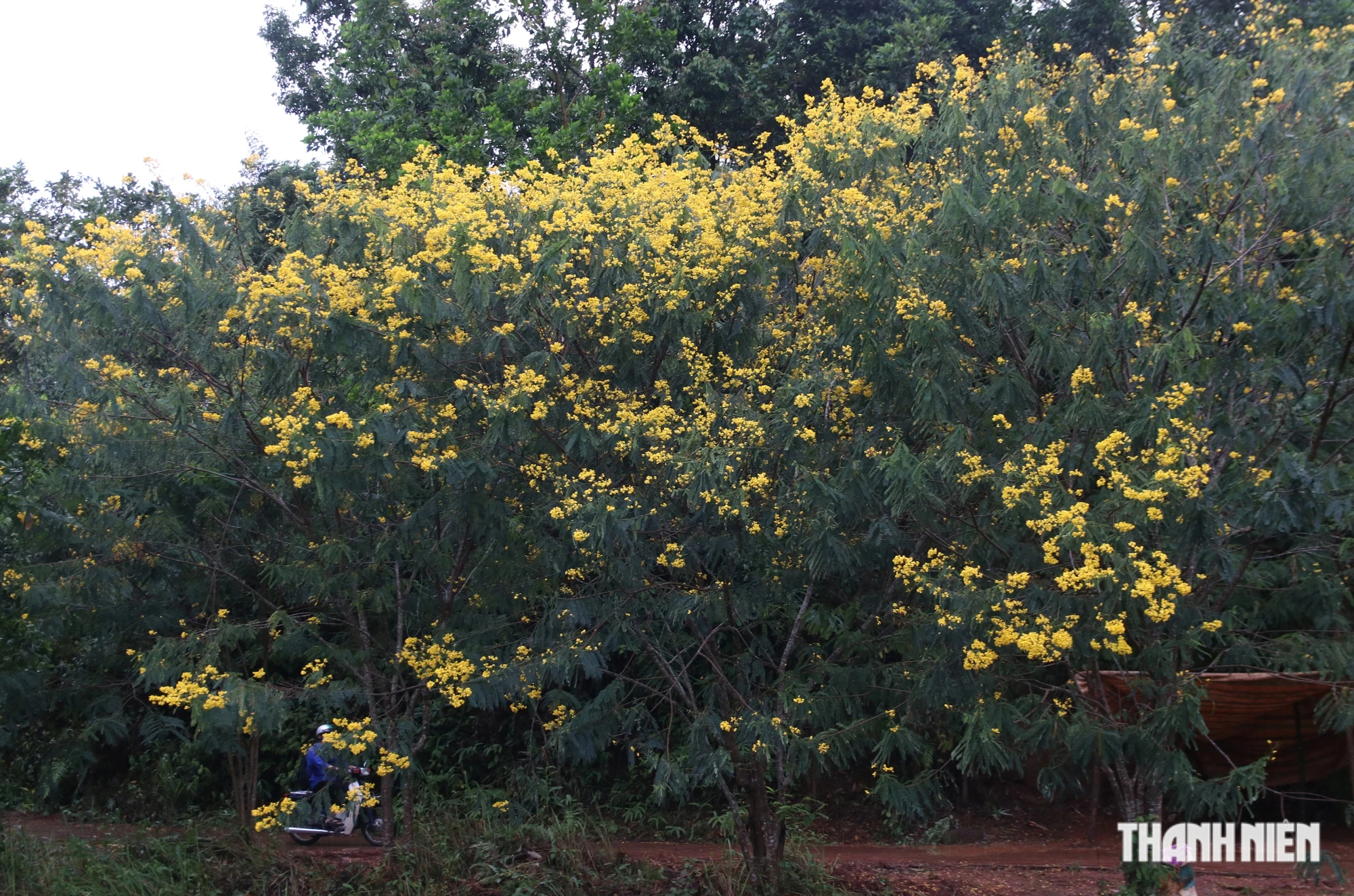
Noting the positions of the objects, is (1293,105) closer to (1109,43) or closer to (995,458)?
(995,458)

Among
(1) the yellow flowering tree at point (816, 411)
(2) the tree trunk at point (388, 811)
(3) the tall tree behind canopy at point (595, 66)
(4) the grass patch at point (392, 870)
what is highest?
(3) the tall tree behind canopy at point (595, 66)

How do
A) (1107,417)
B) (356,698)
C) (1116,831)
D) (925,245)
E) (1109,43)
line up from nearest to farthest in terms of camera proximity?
(1107,417) < (925,245) < (356,698) < (1116,831) < (1109,43)

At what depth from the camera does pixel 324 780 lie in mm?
9586

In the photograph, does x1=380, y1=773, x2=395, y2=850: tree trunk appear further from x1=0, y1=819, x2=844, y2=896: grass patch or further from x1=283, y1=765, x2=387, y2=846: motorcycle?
x1=283, y1=765, x2=387, y2=846: motorcycle

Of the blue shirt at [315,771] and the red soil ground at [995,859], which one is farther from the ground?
the blue shirt at [315,771]

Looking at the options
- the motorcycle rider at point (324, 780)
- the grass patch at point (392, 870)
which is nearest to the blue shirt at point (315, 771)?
the motorcycle rider at point (324, 780)

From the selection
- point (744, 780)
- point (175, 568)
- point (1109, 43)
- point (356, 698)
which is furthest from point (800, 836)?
point (1109, 43)

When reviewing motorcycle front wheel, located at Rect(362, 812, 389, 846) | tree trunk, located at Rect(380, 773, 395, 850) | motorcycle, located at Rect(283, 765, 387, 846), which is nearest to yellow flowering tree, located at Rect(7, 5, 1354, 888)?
tree trunk, located at Rect(380, 773, 395, 850)

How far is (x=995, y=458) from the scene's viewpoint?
5.91 m

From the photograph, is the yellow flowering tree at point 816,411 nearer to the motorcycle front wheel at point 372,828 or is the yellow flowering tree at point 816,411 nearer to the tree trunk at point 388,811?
the tree trunk at point 388,811

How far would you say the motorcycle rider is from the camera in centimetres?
689

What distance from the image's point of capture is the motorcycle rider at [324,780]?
271 inches

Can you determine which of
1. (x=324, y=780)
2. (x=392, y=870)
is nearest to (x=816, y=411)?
(x=392, y=870)

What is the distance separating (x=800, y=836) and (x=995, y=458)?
15.8 ft
